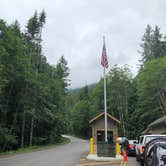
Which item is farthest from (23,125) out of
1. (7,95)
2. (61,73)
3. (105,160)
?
(61,73)

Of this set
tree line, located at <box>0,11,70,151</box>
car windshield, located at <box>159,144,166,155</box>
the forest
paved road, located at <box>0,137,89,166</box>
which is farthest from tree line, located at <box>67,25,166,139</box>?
car windshield, located at <box>159,144,166,155</box>

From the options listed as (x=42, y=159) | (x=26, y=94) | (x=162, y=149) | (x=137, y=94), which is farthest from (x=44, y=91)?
(x=162, y=149)

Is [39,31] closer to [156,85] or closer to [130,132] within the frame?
[156,85]

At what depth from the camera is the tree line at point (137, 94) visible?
4681cm

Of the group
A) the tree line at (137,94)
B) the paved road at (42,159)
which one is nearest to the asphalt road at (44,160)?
the paved road at (42,159)

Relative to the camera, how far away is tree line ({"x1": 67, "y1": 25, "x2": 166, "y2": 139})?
46812mm

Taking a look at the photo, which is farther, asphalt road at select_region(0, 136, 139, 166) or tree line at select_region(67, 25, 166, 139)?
tree line at select_region(67, 25, 166, 139)

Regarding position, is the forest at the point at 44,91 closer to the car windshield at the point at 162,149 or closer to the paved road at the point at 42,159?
the paved road at the point at 42,159

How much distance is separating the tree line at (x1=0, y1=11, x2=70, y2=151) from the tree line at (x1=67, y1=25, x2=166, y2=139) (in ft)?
41.3

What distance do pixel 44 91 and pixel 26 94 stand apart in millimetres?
6117

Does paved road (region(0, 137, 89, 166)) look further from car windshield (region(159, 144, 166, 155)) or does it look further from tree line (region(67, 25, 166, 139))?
tree line (region(67, 25, 166, 139))

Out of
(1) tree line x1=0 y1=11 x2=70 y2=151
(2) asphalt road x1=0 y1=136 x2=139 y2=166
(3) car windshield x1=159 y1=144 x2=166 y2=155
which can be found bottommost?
(2) asphalt road x1=0 y1=136 x2=139 y2=166

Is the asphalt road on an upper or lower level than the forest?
lower

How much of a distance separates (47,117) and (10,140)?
1434 centimetres
